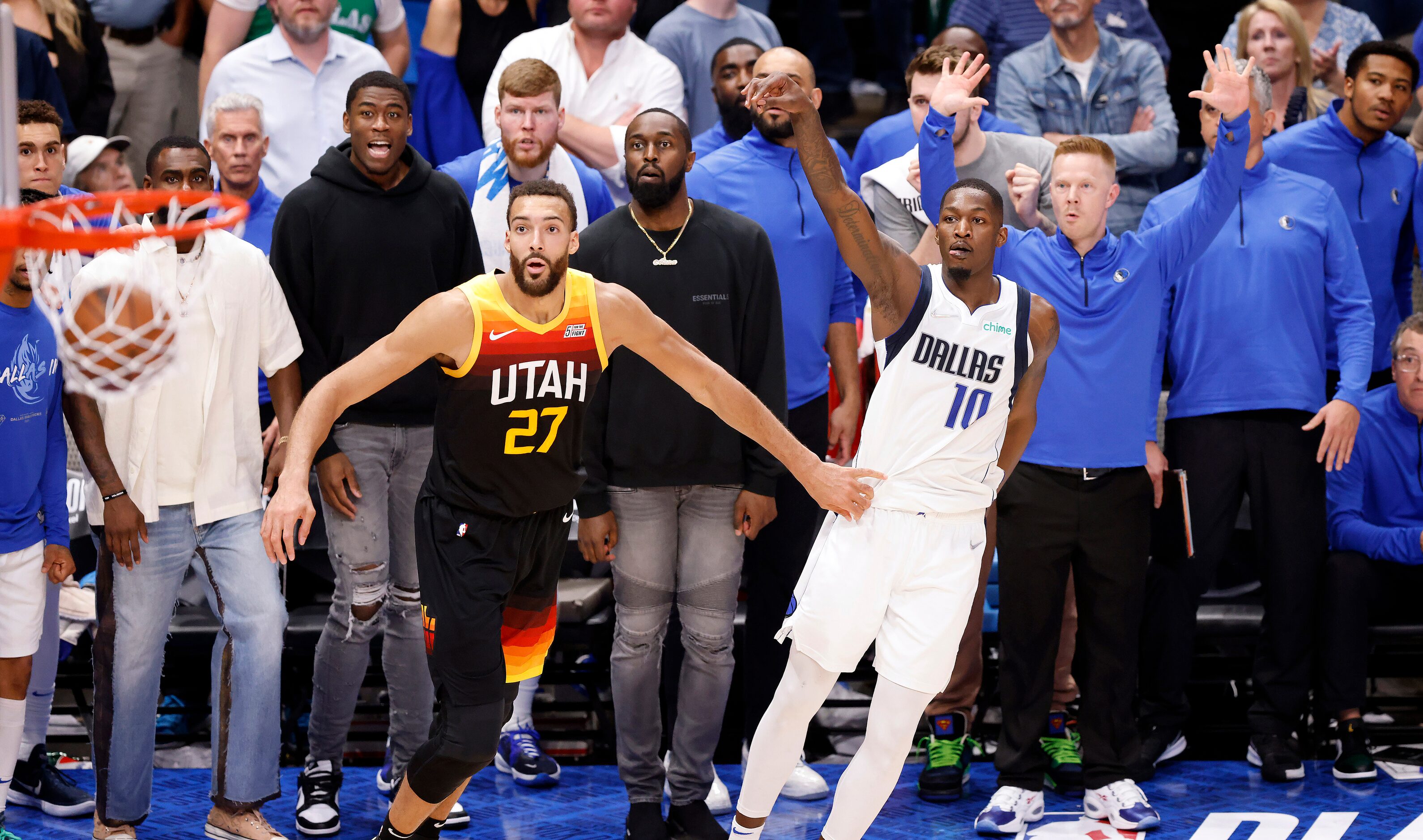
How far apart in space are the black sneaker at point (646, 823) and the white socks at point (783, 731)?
0.53m

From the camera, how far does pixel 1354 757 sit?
18.4 ft

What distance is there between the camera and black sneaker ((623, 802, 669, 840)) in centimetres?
Result: 500

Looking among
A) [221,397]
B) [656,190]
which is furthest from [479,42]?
[221,397]

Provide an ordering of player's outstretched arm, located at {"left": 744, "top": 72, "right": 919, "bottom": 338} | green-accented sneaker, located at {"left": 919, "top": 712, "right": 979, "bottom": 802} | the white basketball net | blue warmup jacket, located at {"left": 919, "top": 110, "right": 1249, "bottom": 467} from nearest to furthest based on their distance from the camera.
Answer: the white basketball net, player's outstretched arm, located at {"left": 744, "top": 72, "right": 919, "bottom": 338}, blue warmup jacket, located at {"left": 919, "top": 110, "right": 1249, "bottom": 467}, green-accented sneaker, located at {"left": 919, "top": 712, "right": 979, "bottom": 802}

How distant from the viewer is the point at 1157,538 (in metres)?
5.76

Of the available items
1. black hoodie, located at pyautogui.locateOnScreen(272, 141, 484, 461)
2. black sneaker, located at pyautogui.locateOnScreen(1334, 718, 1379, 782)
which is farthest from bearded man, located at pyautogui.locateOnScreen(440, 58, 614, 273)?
black sneaker, located at pyautogui.locateOnScreen(1334, 718, 1379, 782)

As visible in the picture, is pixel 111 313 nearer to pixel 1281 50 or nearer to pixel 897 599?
pixel 897 599

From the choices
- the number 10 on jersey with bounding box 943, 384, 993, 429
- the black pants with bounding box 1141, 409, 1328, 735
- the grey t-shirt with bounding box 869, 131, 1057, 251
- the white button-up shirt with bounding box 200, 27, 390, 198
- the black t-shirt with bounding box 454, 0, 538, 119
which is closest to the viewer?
the number 10 on jersey with bounding box 943, 384, 993, 429

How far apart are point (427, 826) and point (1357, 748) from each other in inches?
137

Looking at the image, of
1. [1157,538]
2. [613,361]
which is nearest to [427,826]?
[613,361]

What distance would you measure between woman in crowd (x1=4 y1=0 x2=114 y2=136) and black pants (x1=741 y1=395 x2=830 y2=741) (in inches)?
142

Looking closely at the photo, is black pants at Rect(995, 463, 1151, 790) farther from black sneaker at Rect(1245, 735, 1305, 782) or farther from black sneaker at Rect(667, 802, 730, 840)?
black sneaker at Rect(667, 802, 730, 840)

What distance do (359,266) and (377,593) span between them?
112cm

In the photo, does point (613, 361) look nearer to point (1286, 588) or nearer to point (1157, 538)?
point (1157, 538)
